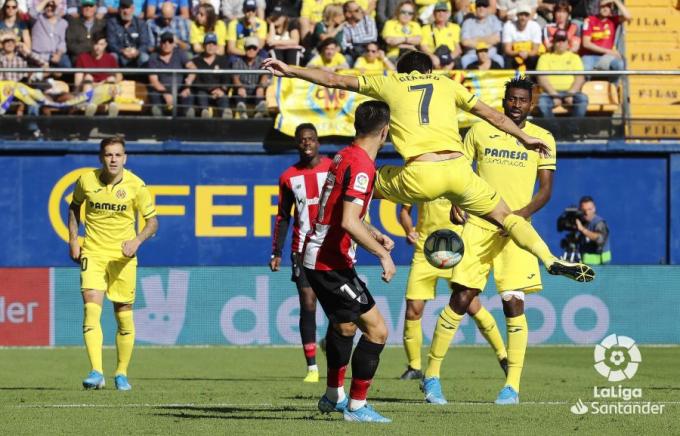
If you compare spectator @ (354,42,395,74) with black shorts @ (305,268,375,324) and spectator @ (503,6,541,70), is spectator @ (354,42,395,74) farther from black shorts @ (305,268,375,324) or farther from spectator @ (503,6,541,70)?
black shorts @ (305,268,375,324)

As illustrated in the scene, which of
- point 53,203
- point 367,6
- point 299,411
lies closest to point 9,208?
point 53,203

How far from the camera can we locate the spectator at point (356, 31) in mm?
21281

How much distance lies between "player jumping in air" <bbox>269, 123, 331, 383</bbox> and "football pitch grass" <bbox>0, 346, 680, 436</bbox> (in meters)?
0.47

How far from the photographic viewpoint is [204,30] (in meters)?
21.7

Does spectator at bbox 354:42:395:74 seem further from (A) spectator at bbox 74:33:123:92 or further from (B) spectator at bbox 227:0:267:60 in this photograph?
(A) spectator at bbox 74:33:123:92

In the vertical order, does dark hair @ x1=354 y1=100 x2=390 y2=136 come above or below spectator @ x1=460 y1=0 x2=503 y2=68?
below

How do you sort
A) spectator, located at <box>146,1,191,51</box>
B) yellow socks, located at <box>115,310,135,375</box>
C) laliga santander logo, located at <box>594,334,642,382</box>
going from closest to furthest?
1. yellow socks, located at <box>115,310,135,375</box>
2. laliga santander logo, located at <box>594,334,642,382</box>
3. spectator, located at <box>146,1,191,51</box>

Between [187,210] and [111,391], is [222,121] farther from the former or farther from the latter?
[111,391]

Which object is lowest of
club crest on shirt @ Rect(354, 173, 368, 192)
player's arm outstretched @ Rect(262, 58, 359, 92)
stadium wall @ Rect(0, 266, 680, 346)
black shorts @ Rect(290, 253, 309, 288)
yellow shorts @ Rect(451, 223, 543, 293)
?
stadium wall @ Rect(0, 266, 680, 346)

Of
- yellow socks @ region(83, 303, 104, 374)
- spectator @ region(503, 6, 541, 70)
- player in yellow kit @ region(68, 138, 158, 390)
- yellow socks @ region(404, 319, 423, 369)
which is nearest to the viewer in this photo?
yellow socks @ region(83, 303, 104, 374)

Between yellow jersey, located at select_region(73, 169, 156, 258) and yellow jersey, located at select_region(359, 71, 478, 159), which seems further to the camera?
yellow jersey, located at select_region(73, 169, 156, 258)

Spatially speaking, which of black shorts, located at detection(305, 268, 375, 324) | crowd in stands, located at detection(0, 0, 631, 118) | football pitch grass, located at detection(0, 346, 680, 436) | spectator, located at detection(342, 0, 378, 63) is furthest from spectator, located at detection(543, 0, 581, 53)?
black shorts, located at detection(305, 268, 375, 324)

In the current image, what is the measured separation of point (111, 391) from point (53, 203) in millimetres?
9774

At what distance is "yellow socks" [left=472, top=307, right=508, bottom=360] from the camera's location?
10977 mm
